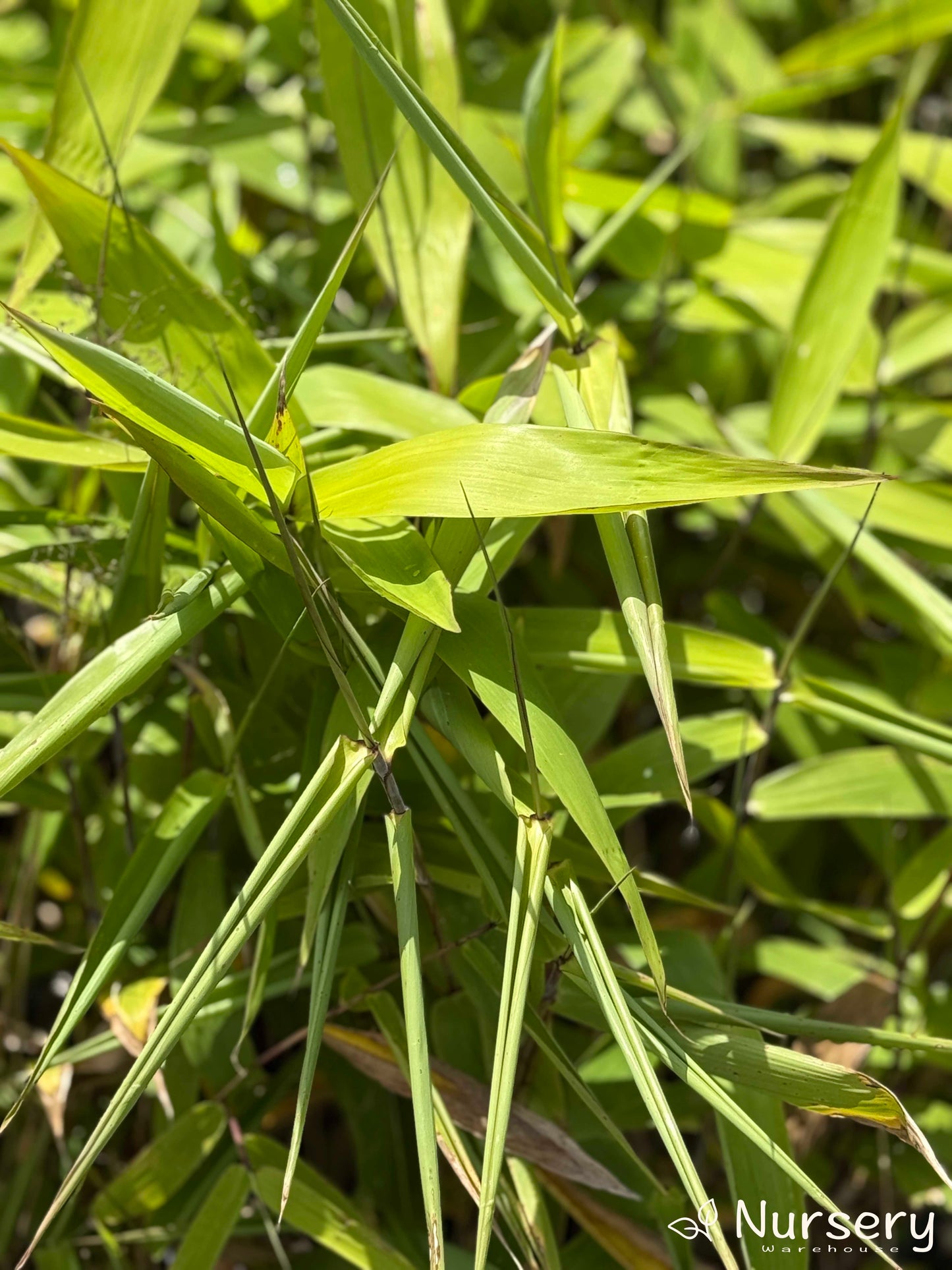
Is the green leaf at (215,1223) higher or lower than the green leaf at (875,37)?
lower

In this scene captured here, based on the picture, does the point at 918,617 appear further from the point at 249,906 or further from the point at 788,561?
the point at 249,906

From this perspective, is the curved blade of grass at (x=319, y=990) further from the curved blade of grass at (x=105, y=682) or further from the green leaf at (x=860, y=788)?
the green leaf at (x=860, y=788)

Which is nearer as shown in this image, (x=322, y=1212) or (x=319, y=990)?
(x=319, y=990)

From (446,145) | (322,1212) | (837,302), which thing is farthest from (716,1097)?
(837,302)

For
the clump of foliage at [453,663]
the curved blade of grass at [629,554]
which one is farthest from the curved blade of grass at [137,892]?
the curved blade of grass at [629,554]

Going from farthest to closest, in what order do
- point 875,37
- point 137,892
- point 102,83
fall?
point 875,37 < point 102,83 < point 137,892

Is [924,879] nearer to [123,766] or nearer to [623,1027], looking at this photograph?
[623,1027]
